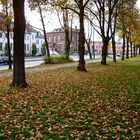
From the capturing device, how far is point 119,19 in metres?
42.3

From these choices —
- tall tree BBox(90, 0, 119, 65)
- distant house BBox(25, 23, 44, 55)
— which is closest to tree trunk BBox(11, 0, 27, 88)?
tall tree BBox(90, 0, 119, 65)

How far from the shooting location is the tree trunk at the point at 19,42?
47.7ft

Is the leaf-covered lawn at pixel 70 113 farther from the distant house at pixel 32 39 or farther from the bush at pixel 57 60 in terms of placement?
the distant house at pixel 32 39

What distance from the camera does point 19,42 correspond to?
1473cm

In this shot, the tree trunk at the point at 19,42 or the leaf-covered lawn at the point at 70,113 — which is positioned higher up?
the tree trunk at the point at 19,42

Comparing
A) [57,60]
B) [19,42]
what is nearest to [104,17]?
[57,60]

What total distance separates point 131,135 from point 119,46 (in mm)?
174164

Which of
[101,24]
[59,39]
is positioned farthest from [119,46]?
[101,24]

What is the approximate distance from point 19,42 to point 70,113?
6.30 m

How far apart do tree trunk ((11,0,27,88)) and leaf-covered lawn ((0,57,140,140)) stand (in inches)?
38.2

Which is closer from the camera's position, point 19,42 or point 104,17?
point 19,42

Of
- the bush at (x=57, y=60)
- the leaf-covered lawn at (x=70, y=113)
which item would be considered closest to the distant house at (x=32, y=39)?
the bush at (x=57, y=60)

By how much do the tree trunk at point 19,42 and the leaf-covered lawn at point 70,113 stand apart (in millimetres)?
969

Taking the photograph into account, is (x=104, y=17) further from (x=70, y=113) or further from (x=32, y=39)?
(x=32, y=39)
